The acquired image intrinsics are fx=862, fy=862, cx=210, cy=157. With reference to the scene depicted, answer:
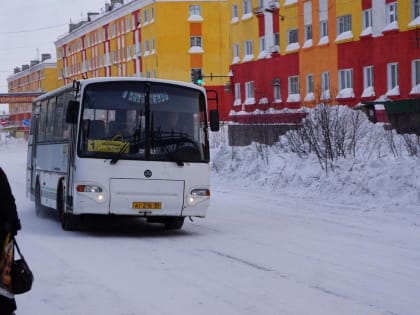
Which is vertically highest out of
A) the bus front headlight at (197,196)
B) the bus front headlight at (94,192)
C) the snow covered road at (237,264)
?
the bus front headlight at (94,192)

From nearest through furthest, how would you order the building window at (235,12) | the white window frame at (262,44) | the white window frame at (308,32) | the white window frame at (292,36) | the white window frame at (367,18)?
1. the white window frame at (367,18)
2. the white window frame at (308,32)
3. the white window frame at (292,36)
4. the white window frame at (262,44)
5. the building window at (235,12)

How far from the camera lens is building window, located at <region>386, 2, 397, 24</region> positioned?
130 ft

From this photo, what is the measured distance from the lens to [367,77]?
42.2 m

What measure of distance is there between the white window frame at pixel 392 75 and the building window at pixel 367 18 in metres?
2.82

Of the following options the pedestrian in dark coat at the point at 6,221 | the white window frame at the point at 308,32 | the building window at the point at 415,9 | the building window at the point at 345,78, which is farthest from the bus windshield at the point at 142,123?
the white window frame at the point at 308,32

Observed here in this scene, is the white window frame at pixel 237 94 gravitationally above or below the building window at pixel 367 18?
below

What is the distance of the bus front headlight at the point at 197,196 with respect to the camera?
Result: 15.3 metres

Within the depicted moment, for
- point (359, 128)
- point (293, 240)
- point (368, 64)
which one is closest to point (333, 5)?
point (368, 64)

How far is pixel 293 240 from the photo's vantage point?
13.9 meters

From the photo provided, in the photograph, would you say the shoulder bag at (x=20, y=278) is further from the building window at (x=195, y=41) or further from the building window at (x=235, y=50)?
the building window at (x=195, y=41)

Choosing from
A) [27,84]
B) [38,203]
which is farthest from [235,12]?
[27,84]

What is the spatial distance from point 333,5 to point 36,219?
2987 centimetres

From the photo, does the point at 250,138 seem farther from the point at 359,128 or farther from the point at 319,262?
the point at 319,262

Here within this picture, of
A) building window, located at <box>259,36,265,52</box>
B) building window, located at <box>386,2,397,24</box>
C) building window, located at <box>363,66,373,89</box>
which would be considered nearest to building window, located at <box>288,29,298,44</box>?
building window, located at <box>259,36,265,52</box>
